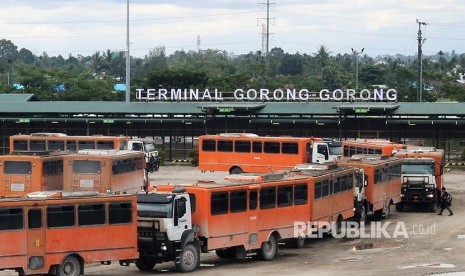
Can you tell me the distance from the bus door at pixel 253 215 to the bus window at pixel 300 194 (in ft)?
9.01

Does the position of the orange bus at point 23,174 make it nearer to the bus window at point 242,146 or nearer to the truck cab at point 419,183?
the truck cab at point 419,183

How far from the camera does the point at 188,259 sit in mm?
31484

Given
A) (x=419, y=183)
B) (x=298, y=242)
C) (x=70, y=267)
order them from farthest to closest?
(x=419, y=183) → (x=298, y=242) → (x=70, y=267)

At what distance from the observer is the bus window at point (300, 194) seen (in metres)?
36.8

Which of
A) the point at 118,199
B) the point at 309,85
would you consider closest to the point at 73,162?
the point at 118,199

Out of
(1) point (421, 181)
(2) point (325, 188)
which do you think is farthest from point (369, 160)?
(2) point (325, 188)

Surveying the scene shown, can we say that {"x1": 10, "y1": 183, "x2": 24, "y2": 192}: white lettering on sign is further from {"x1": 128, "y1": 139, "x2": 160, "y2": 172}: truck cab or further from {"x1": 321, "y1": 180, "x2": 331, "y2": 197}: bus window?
{"x1": 128, "y1": 139, "x2": 160, "y2": 172}: truck cab

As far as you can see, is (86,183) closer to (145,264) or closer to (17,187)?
(17,187)

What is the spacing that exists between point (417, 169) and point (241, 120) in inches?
1314

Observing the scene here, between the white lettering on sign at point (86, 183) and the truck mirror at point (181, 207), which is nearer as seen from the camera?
the truck mirror at point (181, 207)

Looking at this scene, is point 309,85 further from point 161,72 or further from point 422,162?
point 422,162

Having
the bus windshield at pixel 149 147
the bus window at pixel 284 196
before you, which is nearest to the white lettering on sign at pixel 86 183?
the bus window at pixel 284 196

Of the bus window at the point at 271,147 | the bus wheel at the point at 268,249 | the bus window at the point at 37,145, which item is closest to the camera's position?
the bus wheel at the point at 268,249

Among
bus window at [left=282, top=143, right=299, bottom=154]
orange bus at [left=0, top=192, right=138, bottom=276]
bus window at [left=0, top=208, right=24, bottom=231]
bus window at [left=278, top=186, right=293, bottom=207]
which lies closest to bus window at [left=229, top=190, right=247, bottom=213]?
bus window at [left=278, top=186, right=293, bottom=207]
